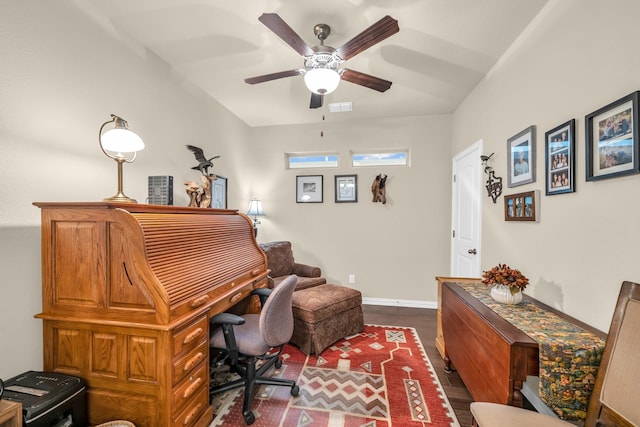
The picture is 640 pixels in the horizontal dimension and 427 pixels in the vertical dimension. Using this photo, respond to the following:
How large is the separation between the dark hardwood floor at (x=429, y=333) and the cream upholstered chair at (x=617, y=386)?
2.44ft

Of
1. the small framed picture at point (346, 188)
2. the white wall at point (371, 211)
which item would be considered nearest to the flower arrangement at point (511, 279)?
the white wall at point (371, 211)

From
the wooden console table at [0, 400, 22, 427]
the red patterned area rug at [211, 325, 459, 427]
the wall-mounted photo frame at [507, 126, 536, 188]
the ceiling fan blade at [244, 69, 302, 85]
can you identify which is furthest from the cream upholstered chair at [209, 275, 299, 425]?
the wall-mounted photo frame at [507, 126, 536, 188]

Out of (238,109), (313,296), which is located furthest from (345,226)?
(238,109)

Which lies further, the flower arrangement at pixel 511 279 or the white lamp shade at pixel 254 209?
the white lamp shade at pixel 254 209

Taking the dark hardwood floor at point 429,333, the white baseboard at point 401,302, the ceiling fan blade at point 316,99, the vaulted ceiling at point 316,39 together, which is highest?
the vaulted ceiling at point 316,39

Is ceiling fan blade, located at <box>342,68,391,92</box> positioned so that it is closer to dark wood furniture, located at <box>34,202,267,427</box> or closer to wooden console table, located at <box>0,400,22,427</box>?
dark wood furniture, located at <box>34,202,267,427</box>

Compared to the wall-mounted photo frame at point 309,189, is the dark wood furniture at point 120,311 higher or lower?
lower

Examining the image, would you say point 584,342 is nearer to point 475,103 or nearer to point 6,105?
point 475,103

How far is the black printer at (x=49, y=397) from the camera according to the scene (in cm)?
117

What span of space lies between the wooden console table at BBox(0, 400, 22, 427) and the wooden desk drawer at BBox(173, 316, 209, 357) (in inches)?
21.8

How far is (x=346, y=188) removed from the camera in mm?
4070

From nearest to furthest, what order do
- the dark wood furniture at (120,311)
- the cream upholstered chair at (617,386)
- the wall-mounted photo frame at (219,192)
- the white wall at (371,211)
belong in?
the cream upholstered chair at (617,386) < the dark wood furniture at (120,311) < the wall-mounted photo frame at (219,192) < the white wall at (371,211)

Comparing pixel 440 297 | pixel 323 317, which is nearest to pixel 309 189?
pixel 323 317

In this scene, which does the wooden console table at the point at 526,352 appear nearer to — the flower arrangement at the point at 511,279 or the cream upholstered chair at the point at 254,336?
the flower arrangement at the point at 511,279
